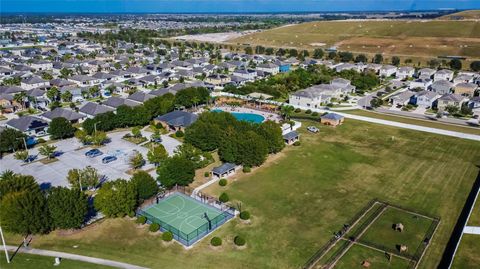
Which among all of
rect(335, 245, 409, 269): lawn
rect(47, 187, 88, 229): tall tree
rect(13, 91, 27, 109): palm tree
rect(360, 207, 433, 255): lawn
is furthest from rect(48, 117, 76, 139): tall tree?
rect(360, 207, 433, 255): lawn

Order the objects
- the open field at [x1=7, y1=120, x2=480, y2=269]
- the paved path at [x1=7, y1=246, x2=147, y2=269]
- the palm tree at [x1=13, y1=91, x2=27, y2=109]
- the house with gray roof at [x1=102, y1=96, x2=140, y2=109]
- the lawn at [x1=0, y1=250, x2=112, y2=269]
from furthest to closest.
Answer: the palm tree at [x1=13, y1=91, x2=27, y2=109]
the house with gray roof at [x1=102, y1=96, x2=140, y2=109]
the open field at [x1=7, y1=120, x2=480, y2=269]
the paved path at [x1=7, y1=246, x2=147, y2=269]
the lawn at [x1=0, y1=250, x2=112, y2=269]

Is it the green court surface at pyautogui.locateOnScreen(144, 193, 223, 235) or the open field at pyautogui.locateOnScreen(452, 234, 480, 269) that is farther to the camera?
the green court surface at pyautogui.locateOnScreen(144, 193, 223, 235)

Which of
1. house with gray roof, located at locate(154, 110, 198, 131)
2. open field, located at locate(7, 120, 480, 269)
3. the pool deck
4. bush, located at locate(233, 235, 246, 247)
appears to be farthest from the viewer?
the pool deck

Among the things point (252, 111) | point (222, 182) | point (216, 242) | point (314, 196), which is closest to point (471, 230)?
point (314, 196)

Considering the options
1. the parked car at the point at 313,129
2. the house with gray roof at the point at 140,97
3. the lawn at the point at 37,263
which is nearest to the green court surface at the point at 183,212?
the lawn at the point at 37,263

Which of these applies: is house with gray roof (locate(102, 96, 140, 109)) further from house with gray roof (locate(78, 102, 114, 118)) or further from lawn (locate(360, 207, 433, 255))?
lawn (locate(360, 207, 433, 255))
